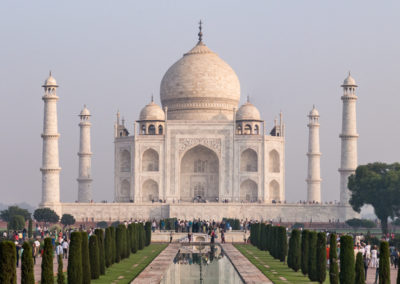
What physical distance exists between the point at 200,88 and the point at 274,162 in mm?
6496

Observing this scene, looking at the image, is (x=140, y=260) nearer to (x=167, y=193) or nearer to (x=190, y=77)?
(x=167, y=193)

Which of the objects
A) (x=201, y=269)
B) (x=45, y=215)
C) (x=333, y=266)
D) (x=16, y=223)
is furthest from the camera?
(x=45, y=215)

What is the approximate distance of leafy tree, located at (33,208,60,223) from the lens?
45312 mm

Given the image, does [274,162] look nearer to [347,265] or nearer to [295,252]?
[295,252]

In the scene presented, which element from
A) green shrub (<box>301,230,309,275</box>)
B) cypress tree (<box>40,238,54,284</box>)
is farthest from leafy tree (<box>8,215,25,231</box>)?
cypress tree (<box>40,238,54,284</box>)

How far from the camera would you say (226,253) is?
95.6 feet

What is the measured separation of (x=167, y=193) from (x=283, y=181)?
7.14 metres

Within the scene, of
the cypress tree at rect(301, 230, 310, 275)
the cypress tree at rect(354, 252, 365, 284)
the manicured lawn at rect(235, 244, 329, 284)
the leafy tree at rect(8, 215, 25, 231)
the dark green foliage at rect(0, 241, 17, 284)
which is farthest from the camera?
the leafy tree at rect(8, 215, 25, 231)

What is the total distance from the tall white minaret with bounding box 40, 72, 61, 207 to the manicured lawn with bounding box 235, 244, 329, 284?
1848 cm

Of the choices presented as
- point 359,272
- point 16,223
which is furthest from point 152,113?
point 359,272

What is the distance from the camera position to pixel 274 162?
52.7m

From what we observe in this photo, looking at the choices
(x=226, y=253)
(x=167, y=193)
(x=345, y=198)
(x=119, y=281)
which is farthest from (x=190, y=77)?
(x=119, y=281)

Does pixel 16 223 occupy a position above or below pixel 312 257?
above

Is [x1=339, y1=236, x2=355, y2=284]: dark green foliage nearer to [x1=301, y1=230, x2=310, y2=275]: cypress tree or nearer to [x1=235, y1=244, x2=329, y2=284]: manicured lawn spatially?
[x1=235, y1=244, x2=329, y2=284]: manicured lawn
